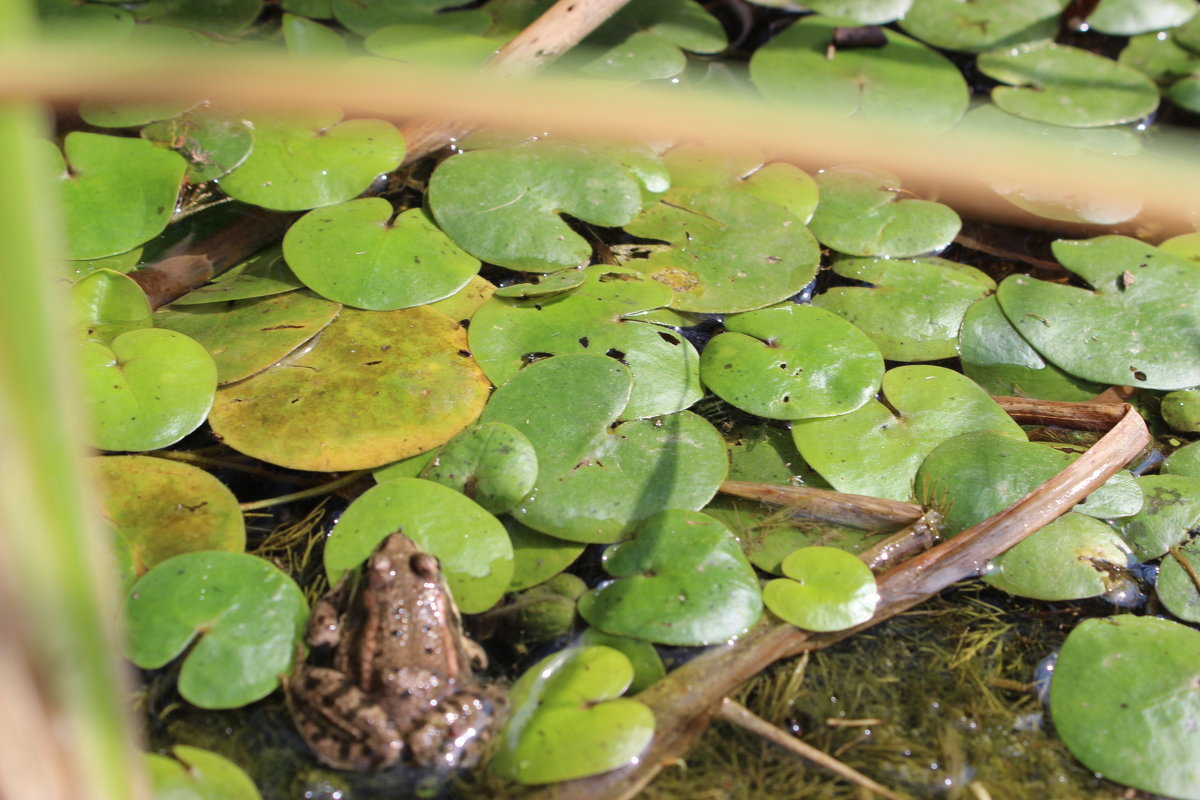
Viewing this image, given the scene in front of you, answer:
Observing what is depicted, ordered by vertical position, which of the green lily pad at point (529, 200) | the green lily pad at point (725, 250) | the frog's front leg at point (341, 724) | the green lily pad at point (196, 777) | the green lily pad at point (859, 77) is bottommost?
the frog's front leg at point (341, 724)

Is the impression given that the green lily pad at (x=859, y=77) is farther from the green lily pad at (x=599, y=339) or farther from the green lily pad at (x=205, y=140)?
the green lily pad at (x=205, y=140)

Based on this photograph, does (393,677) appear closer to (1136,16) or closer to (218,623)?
(218,623)

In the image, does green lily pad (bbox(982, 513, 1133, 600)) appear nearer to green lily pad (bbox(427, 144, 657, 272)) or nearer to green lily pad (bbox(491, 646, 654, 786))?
green lily pad (bbox(491, 646, 654, 786))

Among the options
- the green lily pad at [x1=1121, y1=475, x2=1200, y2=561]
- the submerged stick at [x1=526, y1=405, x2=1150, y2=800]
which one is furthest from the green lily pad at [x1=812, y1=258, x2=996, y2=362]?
the green lily pad at [x1=1121, y1=475, x2=1200, y2=561]

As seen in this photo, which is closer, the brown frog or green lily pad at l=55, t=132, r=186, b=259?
the brown frog

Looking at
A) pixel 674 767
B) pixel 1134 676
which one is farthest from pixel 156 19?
pixel 1134 676

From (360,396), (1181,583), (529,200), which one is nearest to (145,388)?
(360,396)

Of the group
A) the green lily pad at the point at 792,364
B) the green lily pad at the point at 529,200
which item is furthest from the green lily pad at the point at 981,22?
the green lily pad at the point at 792,364
